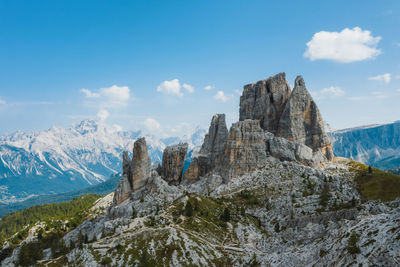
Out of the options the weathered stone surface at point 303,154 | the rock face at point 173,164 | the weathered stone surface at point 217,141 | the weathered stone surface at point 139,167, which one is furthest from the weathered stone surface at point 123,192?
the weathered stone surface at point 303,154

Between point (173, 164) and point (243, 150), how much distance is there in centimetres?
5705

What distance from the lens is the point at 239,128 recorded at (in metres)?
169

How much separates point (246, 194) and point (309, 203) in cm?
3055

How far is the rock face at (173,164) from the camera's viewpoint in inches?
7584

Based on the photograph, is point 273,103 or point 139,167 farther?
point 273,103

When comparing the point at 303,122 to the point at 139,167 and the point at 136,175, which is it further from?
the point at 136,175

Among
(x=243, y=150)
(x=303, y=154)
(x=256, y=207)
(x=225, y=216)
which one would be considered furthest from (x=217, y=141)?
(x=225, y=216)

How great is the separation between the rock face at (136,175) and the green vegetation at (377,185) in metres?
120

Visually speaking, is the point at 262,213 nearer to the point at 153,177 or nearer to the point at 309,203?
the point at 309,203

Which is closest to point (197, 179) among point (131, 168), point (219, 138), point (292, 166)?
point (219, 138)

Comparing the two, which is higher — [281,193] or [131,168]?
[131,168]

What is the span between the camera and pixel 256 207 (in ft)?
412

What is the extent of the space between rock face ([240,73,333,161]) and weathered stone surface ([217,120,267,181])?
22.9m

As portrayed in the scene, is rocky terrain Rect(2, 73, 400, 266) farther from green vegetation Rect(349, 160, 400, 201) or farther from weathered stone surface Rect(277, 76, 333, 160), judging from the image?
weathered stone surface Rect(277, 76, 333, 160)
